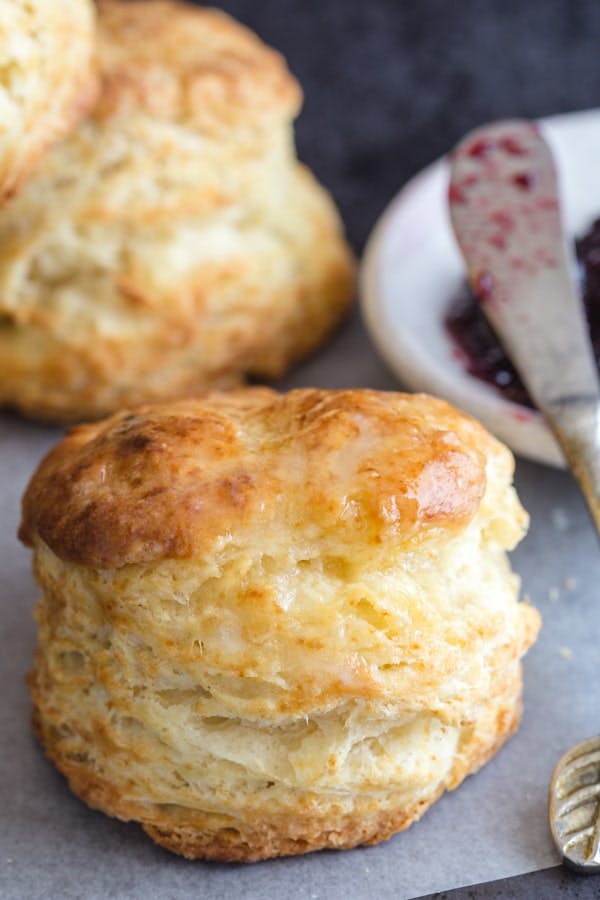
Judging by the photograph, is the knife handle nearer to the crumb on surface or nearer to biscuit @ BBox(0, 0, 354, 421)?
the crumb on surface

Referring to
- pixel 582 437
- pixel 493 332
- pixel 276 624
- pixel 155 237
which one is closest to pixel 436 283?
pixel 493 332

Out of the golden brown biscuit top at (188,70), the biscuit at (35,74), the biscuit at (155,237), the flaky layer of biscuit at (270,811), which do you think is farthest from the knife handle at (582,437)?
the biscuit at (35,74)

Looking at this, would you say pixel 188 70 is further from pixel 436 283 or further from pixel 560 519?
pixel 560 519

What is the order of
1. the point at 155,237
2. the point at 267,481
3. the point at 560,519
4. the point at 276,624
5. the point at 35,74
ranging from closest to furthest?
the point at 276,624 < the point at 267,481 < the point at 35,74 < the point at 560,519 < the point at 155,237

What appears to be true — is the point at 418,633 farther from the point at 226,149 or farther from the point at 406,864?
the point at 226,149

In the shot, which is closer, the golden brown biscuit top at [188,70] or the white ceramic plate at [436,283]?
the white ceramic plate at [436,283]

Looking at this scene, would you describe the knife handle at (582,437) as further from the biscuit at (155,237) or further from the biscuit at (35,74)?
the biscuit at (35,74)

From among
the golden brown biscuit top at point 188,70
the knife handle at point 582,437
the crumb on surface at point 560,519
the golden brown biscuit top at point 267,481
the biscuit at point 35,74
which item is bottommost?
the crumb on surface at point 560,519

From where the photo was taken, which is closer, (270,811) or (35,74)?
(270,811)
